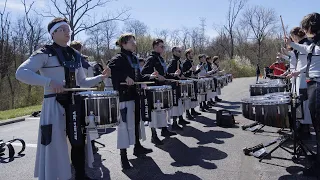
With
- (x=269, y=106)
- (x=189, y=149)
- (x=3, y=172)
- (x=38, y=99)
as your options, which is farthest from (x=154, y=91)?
(x=38, y=99)

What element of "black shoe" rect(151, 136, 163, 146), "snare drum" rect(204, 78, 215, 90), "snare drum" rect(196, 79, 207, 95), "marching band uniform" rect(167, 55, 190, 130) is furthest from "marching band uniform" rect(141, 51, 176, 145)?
"snare drum" rect(204, 78, 215, 90)

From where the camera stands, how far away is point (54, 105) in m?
3.55

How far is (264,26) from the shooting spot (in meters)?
59.5

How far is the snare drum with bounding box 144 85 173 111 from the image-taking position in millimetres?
5395

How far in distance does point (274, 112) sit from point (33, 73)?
3.47 m

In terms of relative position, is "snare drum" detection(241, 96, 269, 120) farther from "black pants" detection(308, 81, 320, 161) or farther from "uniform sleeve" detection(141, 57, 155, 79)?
"uniform sleeve" detection(141, 57, 155, 79)

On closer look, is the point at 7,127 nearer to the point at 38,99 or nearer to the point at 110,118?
the point at 110,118

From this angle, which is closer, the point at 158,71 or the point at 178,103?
the point at 158,71

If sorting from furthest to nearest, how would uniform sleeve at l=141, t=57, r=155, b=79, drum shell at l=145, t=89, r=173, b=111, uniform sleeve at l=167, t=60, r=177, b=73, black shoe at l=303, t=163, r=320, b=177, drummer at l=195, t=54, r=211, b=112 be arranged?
1. drummer at l=195, t=54, r=211, b=112
2. uniform sleeve at l=167, t=60, r=177, b=73
3. uniform sleeve at l=141, t=57, r=155, b=79
4. drum shell at l=145, t=89, r=173, b=111
5. black shoe at l=303, t=163, r=320, b=177

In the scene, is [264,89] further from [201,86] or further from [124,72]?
[124,72]

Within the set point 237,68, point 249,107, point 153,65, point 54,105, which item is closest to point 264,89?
point 249,107

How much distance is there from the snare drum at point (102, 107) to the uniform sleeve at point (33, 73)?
1.63 feet

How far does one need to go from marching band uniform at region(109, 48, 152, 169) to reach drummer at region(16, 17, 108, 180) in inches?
47.1

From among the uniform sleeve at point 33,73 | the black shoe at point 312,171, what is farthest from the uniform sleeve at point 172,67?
the uniform sleeve at point 33,73
